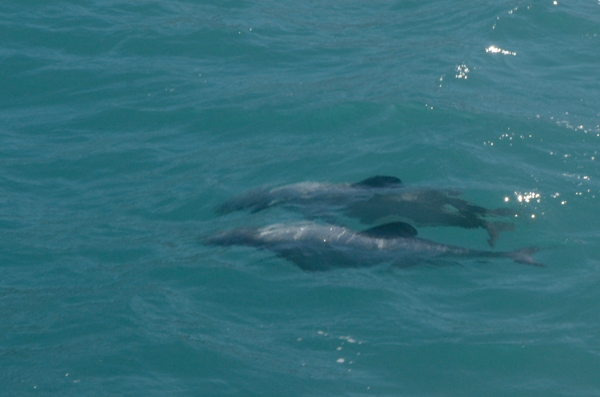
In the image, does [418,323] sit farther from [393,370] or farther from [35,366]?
[35,366]

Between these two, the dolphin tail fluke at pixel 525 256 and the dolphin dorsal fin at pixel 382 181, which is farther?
Result: the dolphin dorsal fin at pixel 382 181

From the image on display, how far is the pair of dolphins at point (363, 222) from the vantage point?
7.37 metres

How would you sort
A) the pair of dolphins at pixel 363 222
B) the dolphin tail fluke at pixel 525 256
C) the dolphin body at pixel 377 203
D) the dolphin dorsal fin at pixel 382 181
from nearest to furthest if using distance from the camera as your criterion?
the dolphin tail fluke at pixel 525 256, the pair of dolphins at pixel 363 222, the dolphin body at pixel 377 203, the dolphin dorsal fin at pixel 382 181

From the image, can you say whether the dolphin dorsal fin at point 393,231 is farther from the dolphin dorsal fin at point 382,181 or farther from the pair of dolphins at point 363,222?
the dolphin dorsal fin at point 382,181

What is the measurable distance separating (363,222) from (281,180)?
163 cm

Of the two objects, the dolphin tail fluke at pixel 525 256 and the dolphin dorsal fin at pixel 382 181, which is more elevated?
the dolphin dorsal fin at pixel 382 181

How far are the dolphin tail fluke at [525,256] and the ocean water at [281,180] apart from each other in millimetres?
64

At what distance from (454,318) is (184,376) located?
97.9 inches

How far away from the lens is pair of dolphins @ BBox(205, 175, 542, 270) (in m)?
7.37

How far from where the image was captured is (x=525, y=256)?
7340mm

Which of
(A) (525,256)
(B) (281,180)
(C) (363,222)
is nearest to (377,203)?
(C) (363,222)

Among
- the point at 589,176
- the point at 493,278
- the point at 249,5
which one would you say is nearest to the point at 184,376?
the point at 493,278

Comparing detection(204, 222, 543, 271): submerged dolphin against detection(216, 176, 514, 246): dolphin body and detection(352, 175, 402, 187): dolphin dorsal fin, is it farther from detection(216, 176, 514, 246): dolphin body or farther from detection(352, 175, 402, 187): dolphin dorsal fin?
detection(352, 175, 402, 187): dolphin dorsal fin

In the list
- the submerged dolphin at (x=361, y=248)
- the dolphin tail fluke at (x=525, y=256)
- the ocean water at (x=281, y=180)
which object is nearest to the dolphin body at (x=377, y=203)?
the ocean water at (x=281, y=180)
